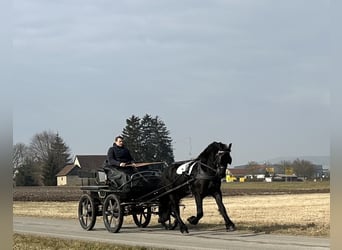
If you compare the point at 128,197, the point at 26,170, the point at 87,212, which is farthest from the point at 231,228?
the point at 26,170

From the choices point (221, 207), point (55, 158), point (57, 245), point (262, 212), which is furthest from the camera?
point (55, 158)

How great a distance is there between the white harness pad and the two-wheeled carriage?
2.35ft

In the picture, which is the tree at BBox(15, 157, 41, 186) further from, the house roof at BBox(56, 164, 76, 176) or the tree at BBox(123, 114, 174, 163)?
the house roof at BBox(56, 164, 76, 176)

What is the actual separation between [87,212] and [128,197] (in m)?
2.20

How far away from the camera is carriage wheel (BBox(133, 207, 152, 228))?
52.8 feet

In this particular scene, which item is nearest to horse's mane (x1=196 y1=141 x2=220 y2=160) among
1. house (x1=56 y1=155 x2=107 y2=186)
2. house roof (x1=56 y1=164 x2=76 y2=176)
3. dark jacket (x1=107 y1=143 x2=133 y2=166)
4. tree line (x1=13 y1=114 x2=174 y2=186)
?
dark jacket (x1=107 y1=143 x2=133 y2=166)

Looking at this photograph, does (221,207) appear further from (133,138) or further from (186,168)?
(133,138)

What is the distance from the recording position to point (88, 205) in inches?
Answer: 666

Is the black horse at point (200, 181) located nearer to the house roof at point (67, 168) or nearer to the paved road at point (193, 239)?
the paved road at point (193, 239)

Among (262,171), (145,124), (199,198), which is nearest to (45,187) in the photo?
(145,124)

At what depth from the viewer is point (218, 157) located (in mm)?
13914

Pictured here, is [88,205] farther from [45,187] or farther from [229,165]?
[45,187]

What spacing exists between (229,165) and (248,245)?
2679mm

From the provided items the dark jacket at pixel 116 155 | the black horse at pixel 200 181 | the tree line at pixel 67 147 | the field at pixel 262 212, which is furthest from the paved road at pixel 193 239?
the tree line at pixel 67 147
